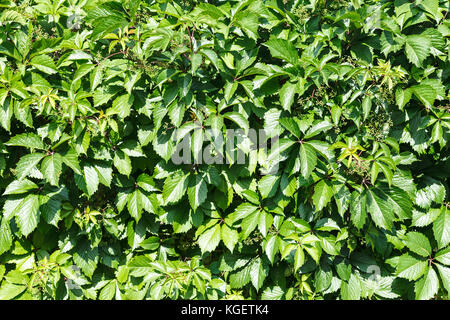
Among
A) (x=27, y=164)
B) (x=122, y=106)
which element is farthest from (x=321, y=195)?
(x=27, y=164)

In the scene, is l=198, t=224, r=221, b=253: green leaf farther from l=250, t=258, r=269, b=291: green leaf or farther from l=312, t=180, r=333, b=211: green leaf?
l=312, t=180, r=333, b=211: green leaf

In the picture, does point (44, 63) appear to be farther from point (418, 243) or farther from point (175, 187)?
point (418, 243)

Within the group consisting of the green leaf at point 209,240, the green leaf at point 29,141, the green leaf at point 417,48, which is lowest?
the green leaf at point 209,240

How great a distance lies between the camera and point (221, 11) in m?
1.78

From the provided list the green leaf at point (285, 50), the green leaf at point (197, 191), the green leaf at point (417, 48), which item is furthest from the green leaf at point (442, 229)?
the green leaf at point (197, 191)

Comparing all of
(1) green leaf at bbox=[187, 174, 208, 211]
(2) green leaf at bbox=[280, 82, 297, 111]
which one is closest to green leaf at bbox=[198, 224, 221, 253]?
(1) green leaf at bbox=[187, 174, 208, 211]

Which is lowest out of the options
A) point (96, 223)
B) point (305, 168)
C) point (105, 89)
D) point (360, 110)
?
point (96, 223)

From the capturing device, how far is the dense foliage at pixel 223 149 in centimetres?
176

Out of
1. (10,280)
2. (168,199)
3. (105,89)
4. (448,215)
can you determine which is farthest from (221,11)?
(10,280)

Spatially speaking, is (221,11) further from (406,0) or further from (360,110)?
(406,0)

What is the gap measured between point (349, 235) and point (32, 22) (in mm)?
2259

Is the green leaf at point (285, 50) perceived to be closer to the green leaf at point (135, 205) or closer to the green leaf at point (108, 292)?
the green leaf at point (135, 205)

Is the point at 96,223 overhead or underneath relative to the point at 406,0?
underneath

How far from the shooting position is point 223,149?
1.85m
